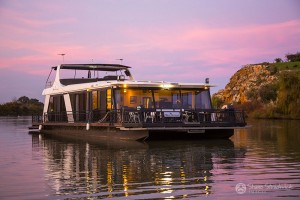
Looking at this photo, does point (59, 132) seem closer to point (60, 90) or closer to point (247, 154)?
point (60, 90)

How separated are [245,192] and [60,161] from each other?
690 cm

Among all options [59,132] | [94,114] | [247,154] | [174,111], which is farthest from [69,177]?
[59,132]

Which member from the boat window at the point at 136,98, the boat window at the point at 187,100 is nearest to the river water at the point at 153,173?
the boat window at the point at 136,98

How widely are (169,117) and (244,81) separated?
272 ft

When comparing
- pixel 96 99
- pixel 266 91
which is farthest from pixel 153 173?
pixel 266 91

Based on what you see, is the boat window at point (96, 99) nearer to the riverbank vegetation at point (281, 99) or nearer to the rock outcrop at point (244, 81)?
the riverbank vegetation at point (281, 99)

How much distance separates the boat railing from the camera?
20875mm

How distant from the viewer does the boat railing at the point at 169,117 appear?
20875 millimetres

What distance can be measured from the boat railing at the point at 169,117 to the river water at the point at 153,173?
3218 mm

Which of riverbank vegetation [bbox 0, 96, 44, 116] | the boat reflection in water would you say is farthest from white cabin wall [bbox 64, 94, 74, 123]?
riverbank vegetation [bbox 0, 96, 44, 116]

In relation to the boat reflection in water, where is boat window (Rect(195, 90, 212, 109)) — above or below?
above

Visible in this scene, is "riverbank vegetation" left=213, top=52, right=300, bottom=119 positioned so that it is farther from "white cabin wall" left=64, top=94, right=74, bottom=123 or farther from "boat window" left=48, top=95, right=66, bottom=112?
"white cabin wall" left=64, top=94, right=74, bottom=123

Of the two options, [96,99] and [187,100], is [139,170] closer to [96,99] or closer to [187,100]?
[187,100]

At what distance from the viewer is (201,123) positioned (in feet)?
70.3
